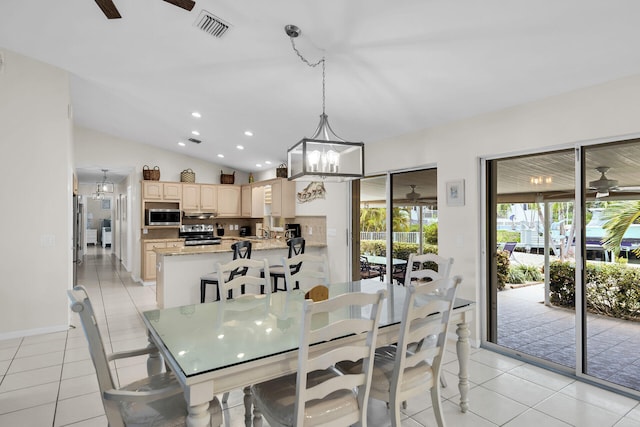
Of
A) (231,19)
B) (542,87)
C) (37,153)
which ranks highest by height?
(231,19)

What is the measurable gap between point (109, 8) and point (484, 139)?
11.4 ft

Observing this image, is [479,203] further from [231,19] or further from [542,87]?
[231,19]

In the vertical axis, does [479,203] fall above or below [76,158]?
below

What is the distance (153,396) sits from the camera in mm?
1486

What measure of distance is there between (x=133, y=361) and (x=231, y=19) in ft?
10.3

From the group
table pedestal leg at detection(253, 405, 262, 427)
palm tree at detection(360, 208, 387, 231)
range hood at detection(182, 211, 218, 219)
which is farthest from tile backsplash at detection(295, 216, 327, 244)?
table pedestal leg at detection(253, 405, 262, 427)

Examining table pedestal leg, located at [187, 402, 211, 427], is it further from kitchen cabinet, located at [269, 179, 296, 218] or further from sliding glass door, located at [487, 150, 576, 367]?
kitchen cabinet, located at [269, 179, 296, 218]

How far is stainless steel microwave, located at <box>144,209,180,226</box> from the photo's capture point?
23.4 ft

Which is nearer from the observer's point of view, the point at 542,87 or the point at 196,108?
the point at 542,87

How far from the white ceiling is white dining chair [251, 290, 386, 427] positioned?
1917mm

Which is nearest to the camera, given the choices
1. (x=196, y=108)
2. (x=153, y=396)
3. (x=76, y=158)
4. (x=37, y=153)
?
(x=153, y=396)

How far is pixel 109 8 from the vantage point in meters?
2.58

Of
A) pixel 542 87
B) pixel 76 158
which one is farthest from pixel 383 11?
pixel 76 158

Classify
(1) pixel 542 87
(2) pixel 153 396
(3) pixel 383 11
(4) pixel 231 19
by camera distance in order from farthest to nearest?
(1) pixel 542 87
(4) pixel 231 19
(3) pixel 383 11
(2) pixel 153 396
